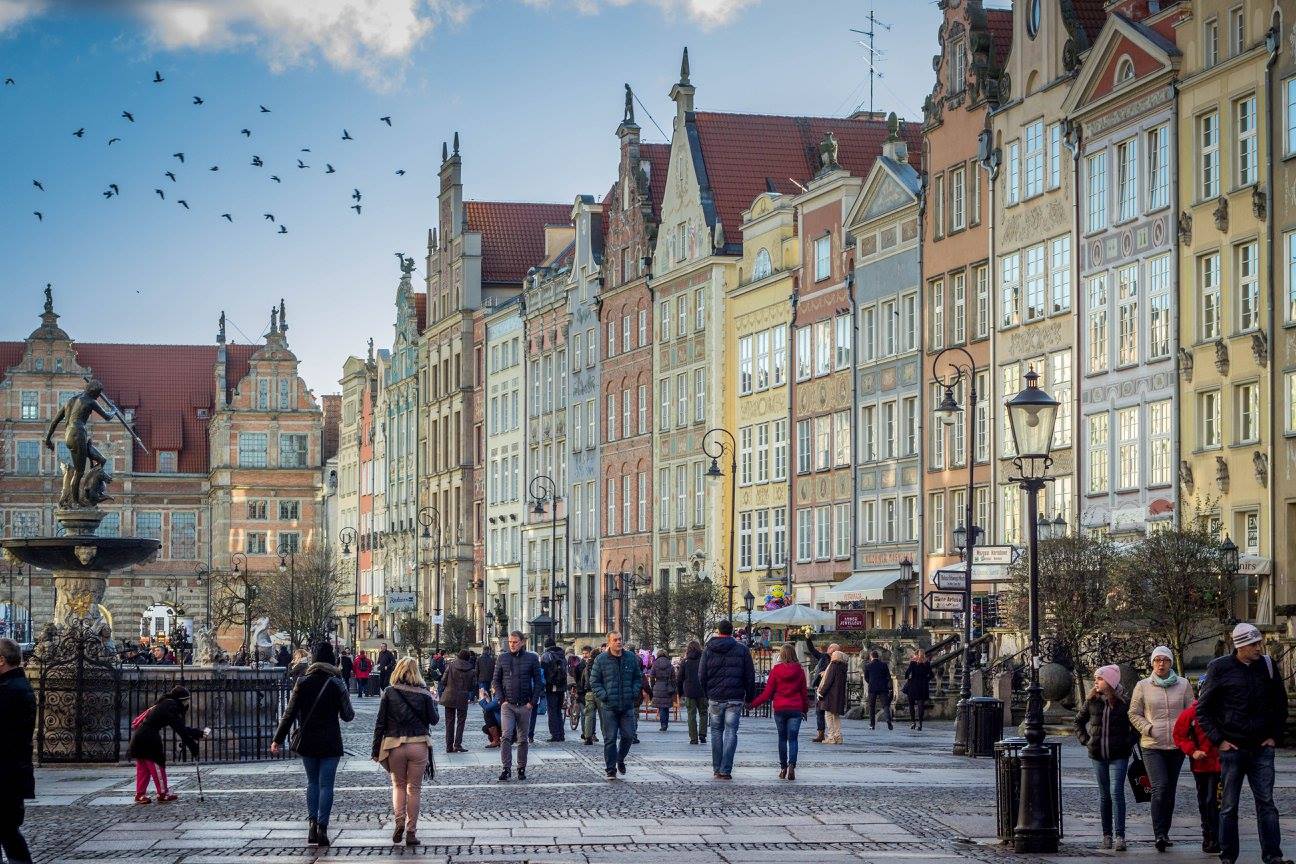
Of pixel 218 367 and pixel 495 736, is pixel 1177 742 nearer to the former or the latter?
pixel 495 736

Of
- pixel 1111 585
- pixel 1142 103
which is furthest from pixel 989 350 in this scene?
pixel 1111 585

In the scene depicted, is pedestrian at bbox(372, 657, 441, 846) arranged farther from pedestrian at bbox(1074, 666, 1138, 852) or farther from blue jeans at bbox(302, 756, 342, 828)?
pedestrian at bbox(1074, 666, 1138, 852)

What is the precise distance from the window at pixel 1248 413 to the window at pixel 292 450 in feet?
259

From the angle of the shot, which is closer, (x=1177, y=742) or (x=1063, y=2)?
(x=1177, y=742)

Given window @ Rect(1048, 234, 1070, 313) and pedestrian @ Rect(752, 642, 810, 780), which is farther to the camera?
window @ Rect(1048, 234, 1070, 313)

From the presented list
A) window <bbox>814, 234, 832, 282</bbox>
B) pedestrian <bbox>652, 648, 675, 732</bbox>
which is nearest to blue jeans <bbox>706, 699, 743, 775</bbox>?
pedestrian <bbox>652, 648, 675, 732</bbox>

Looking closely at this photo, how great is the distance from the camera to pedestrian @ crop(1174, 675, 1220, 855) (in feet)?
55.1

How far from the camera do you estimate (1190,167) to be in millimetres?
43875

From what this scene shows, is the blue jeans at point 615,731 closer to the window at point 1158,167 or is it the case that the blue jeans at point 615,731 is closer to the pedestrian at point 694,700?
the pedestrian at point 694,700

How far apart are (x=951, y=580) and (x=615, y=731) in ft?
46.6

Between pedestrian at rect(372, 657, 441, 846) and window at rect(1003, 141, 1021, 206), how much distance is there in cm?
3461

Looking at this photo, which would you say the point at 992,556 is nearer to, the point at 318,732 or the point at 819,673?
the point at 819,673

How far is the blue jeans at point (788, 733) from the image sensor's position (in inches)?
1029

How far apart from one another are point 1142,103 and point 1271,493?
Answer: 8.58 meters
